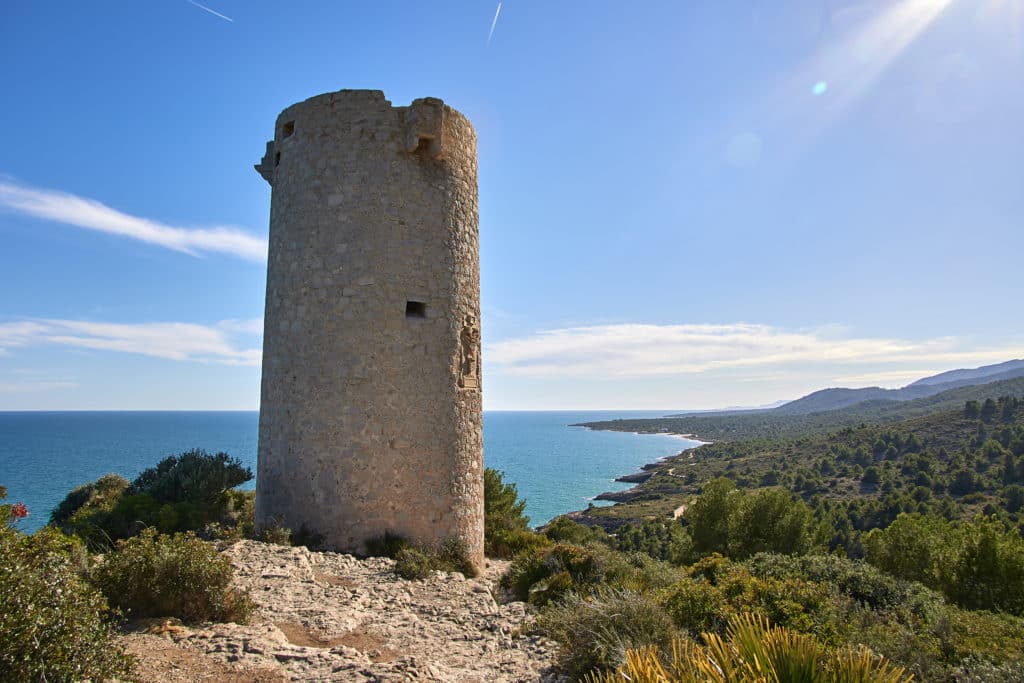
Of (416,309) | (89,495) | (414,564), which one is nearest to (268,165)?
(416,309)

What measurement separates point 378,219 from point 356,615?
4.92m

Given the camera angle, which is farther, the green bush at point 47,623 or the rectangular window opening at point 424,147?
the rectangular window opening at point 424,147

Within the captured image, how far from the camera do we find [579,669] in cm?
425

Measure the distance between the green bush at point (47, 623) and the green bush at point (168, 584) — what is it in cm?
118

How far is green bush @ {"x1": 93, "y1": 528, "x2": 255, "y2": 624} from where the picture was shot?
15.5 feet

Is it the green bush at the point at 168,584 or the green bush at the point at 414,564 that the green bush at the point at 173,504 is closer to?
the green bush at the point at 414,564

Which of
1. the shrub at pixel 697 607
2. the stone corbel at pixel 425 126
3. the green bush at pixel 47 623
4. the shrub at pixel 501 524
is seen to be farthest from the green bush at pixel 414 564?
the stone corbel at pixel 425 126

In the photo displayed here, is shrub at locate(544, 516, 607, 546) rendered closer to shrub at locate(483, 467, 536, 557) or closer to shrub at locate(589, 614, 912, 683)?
shrub at locate(483, 467, 536, 557)

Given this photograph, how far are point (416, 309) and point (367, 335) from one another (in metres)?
0.84

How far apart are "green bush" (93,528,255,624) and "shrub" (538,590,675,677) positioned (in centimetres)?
265

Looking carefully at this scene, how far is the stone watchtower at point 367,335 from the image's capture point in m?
7.81

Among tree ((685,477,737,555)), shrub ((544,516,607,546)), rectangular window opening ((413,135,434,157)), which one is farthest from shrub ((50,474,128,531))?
tree ((685,477,737,555))

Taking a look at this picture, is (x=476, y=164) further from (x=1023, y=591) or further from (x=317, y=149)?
(x=1023, y=591)

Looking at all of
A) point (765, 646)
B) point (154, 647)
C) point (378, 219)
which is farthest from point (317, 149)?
point (765, 646)
